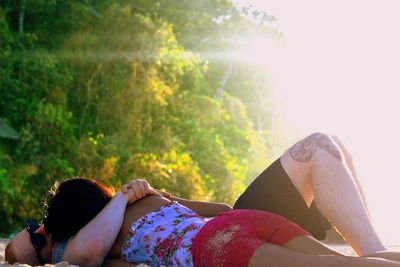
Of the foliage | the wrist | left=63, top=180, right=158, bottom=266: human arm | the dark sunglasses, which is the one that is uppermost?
the wrist

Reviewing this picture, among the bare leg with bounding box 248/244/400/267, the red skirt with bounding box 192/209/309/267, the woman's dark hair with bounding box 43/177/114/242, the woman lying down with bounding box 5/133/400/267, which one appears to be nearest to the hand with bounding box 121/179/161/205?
the woman lying down with bounding box 5/133/400/267

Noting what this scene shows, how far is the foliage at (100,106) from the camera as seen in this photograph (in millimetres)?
10930

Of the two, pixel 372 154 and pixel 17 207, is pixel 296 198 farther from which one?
pixel 372 154

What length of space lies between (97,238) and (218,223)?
0.52 m

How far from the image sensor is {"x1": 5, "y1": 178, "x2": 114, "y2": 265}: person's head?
119 inches

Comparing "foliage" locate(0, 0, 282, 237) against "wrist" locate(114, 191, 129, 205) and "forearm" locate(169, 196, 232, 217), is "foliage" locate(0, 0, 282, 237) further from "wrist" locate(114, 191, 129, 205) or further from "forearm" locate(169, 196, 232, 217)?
"wrist" locate(114, 191, 129, 205)

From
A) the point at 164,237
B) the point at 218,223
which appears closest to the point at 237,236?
the point at 218,223

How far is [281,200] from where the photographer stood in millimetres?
3221

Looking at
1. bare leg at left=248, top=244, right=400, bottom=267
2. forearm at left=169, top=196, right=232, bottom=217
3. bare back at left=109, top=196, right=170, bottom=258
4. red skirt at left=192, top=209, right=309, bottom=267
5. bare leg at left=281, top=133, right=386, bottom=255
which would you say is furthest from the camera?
forearm at left=169, top=196, right=232, bottom=217

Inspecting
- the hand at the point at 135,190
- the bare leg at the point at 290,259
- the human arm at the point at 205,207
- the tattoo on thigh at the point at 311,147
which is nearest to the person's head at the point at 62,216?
the hand at the point at 135,190

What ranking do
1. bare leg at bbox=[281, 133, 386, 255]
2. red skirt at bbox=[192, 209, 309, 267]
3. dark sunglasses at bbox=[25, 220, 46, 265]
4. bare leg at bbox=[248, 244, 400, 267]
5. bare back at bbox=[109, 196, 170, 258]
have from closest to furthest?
bare leg at bbox=[248, 244, 400, 267] → red skirt at bbox=[192, 209, 309, 267] → bare leg at bbox=[281, 133, 386, 255] → bare back at bbox=[109, 196, 170, 258] → dark sunglasses at bbox=[25, 220, 46, 265]

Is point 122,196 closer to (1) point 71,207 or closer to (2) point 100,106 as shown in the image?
(1) point 71,207

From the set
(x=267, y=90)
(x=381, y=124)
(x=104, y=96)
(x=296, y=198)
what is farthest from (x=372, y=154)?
(x=296, y=198)

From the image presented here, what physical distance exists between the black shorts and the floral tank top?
0.40m
